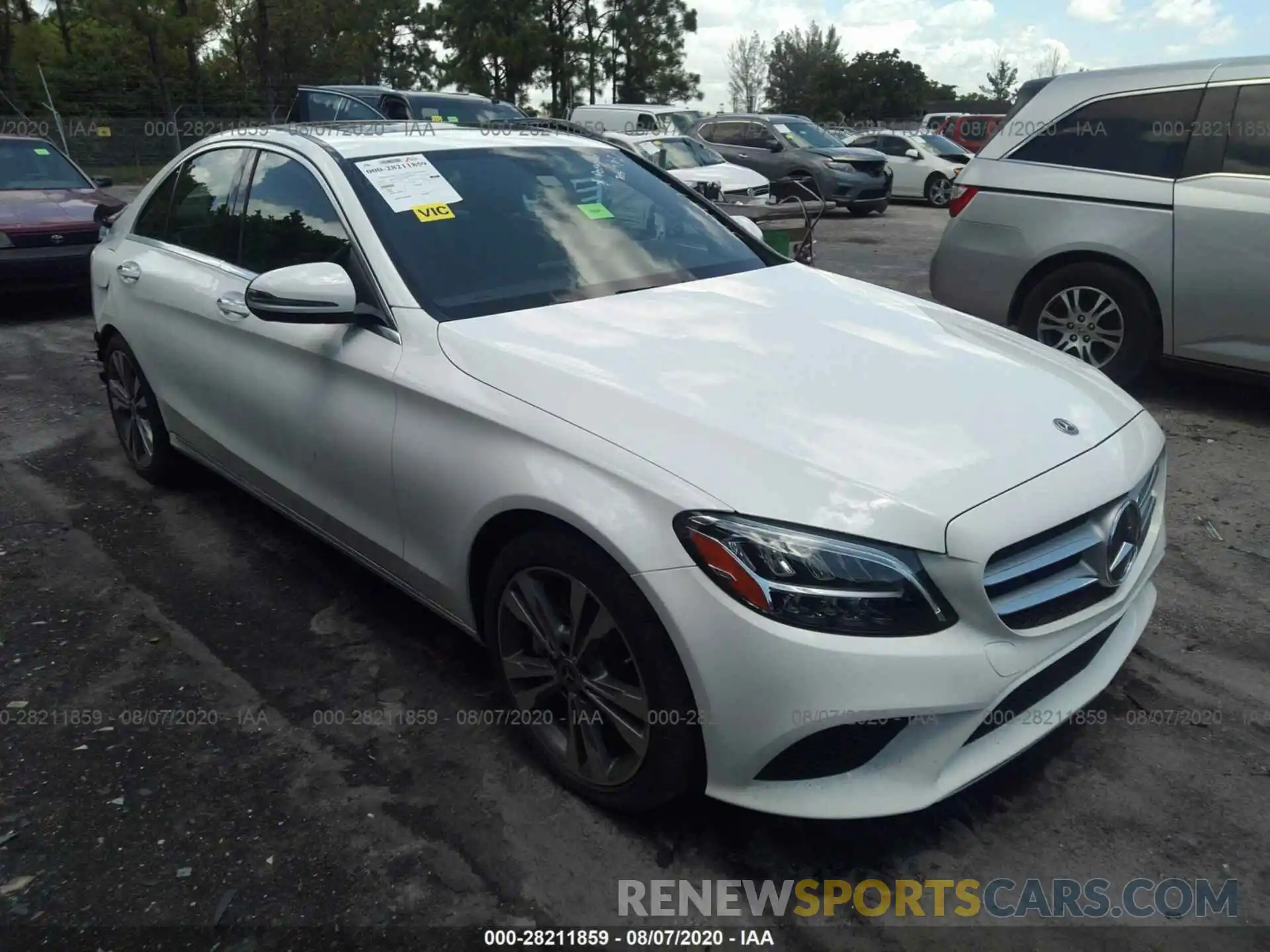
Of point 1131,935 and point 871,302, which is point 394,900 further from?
point 871,302

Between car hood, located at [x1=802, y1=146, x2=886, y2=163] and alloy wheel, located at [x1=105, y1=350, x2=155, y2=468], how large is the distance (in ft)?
47.3

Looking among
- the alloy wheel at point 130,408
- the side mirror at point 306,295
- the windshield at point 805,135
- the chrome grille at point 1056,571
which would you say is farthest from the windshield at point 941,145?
the chrome grille at point 1056,571

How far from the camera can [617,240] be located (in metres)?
3.40

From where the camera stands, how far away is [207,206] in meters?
4.07

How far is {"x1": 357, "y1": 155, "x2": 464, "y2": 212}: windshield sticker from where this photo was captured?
3.21 metres

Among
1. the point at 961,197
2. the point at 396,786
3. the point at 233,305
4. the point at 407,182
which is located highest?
the point at 407,182

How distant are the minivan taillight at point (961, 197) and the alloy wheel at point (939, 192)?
14.4 metres

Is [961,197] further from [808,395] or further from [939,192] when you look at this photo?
[939,192]

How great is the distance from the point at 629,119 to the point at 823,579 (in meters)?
17.8

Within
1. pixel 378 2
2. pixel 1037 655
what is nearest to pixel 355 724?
pixel 1037 655

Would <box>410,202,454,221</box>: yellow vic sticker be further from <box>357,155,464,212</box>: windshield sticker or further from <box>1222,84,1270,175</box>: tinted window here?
<box>1222,84,1270,175</box>: tinted window

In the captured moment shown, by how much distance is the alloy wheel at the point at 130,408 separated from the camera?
15.0 feet

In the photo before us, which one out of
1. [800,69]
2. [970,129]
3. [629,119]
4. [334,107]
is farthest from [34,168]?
[800,69]

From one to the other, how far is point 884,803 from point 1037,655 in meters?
0.47
